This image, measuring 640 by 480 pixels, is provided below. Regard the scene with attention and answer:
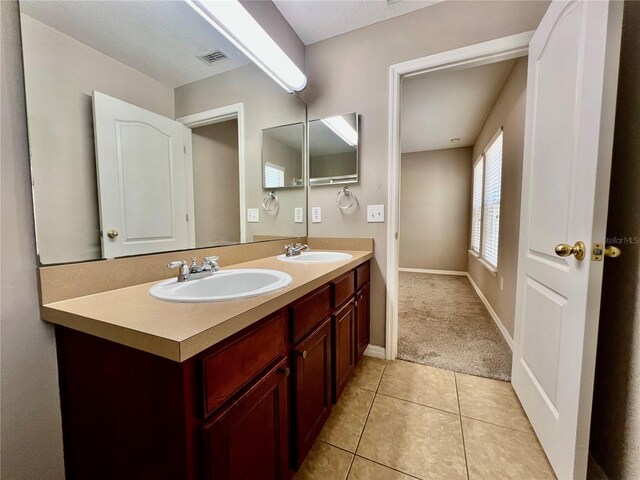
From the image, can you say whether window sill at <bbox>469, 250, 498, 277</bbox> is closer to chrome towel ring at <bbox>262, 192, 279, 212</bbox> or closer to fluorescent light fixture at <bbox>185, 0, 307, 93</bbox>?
chrome towel ring at <bbox>262, 192, 279, 212</bbox>

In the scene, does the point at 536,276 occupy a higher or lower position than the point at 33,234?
lower

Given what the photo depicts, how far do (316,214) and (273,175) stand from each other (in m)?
0.45

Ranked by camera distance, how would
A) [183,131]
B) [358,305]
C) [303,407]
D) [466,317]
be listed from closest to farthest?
[303,407], [183,131], [358,305], [466,317]

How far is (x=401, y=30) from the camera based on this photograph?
1.62m

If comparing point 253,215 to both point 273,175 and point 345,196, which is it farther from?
point 345,196

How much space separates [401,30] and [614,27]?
1174 mm

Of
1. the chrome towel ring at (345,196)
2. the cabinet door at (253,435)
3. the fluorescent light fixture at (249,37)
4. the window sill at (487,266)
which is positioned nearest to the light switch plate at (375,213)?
the chrome towel ring at (345,196)


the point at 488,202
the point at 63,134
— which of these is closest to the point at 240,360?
the point at 63,134

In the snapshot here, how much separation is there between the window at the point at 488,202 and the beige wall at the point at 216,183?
2.50 meters

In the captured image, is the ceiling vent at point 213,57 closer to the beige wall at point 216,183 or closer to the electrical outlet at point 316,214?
the beige wall at point 216,183

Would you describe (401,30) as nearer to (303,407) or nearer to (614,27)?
(614,27)

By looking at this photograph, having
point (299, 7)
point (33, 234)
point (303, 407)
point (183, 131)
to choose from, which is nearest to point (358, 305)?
point (303, 407)

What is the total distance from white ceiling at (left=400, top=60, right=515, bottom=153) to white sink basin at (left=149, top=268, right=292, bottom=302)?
1.67 metres

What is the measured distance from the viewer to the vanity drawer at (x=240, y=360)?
553 millimetres
